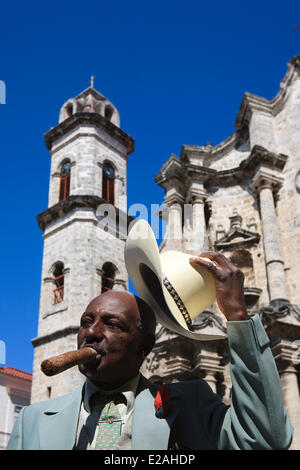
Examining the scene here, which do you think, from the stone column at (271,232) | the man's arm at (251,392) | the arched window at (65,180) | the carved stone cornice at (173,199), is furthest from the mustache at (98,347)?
the arched window at (65,180)

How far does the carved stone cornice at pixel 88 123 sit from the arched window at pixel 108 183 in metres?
1.66

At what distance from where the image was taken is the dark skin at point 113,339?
2.21m

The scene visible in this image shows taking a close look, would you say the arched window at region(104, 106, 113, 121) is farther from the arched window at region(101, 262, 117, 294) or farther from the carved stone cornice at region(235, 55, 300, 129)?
the carved stone cornice at region(235, 55, 300, 129)

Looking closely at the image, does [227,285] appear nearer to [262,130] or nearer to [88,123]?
[262,130]

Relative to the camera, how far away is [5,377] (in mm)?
26922

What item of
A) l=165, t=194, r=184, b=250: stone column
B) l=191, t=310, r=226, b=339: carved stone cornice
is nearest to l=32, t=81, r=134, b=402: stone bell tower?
l=165, t=194, r=184, b=250: stone column

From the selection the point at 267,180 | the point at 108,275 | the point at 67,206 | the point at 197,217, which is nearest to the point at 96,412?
the point at 267,180

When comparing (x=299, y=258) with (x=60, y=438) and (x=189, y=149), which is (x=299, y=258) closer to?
(x=189, y=149)

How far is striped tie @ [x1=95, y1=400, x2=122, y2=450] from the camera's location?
2.11m

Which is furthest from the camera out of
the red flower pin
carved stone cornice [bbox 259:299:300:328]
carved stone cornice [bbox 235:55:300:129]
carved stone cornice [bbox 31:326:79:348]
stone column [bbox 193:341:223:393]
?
carved stone cornice [bbox 31:326:79:348]

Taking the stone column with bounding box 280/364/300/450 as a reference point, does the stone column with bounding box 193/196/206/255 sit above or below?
above

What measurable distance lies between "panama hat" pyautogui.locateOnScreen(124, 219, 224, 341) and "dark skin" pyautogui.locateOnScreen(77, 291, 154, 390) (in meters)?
0.14

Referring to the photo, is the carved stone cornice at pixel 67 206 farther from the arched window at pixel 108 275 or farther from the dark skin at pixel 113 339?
the dark skin at pixel 113 339
